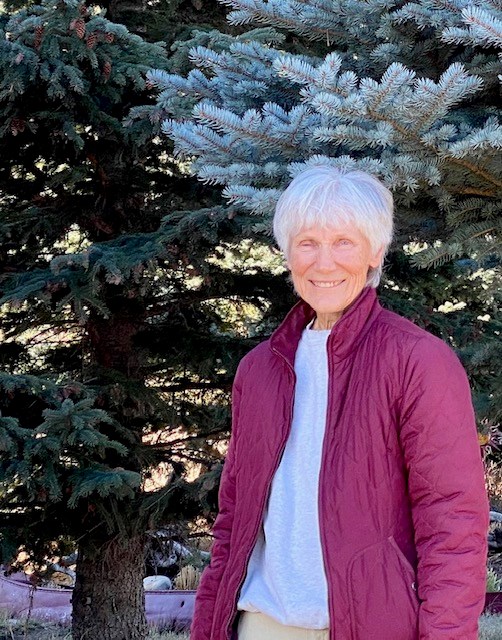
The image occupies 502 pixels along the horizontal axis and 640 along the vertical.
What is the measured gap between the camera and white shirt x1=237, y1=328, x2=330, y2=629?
1.93m

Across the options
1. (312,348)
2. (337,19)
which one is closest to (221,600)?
(312,348)

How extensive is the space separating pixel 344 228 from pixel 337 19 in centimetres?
128

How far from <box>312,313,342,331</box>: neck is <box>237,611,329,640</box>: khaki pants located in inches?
27.8

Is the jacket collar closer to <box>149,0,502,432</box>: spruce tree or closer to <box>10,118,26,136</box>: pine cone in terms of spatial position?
<box>149,0,502,432</box>: spruce tree

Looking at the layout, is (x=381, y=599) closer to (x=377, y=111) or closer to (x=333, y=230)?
(x=333, y=230)

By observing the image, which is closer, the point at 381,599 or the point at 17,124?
the point at 381,599

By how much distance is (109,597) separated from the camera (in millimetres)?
5750

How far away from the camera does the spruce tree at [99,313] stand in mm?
4520

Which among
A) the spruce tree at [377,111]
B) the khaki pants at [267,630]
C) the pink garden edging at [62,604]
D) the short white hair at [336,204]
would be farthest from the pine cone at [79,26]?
the pink garden edging at [62,604]

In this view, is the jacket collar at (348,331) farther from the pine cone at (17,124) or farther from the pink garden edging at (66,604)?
the pink garden edging at (66,604)

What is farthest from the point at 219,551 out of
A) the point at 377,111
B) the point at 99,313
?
the point at 99,313

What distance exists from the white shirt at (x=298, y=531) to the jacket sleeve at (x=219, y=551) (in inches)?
9.0

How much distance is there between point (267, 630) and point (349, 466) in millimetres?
434

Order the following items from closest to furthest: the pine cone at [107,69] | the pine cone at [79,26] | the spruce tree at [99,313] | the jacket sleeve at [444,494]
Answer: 1. the jacket sleeve at [444,494]
2. the pine cone at [79,26]
3. the spruce tree at [99,313]
4. the pine cone at [107,69]
